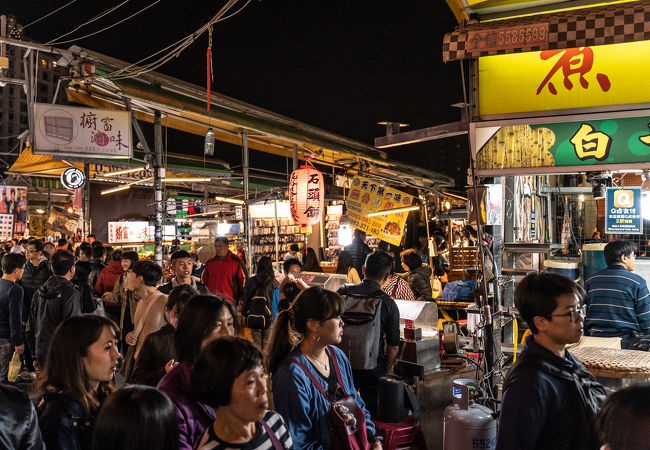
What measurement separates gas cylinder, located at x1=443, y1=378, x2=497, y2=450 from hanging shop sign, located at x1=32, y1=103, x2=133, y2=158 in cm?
801

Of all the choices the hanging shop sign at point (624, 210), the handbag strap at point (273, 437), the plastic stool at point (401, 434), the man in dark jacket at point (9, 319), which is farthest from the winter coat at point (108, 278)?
the hanging shop sign at point (624, 210)

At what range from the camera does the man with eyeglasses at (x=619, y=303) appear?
574 cm

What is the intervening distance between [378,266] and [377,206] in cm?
764

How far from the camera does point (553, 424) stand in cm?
241

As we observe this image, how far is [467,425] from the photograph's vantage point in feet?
13.8

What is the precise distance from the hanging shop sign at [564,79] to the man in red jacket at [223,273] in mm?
5803

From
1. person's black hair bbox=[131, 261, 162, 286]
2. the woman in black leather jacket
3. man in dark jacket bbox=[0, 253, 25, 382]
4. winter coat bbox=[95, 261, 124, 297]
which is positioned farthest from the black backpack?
the woman in black leather jacket

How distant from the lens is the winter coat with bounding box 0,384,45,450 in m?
2.12

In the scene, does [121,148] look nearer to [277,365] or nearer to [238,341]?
[277,365]

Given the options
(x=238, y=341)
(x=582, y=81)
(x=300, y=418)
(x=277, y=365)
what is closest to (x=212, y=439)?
(x=238, y=341)

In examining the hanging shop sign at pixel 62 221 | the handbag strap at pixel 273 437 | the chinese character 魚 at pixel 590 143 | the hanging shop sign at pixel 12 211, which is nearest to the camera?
the handbag strap at pixel 273 437

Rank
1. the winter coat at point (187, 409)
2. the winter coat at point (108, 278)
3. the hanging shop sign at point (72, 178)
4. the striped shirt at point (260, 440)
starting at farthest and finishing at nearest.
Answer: the hanging shop sign at point (72, 178)
the winter coat at point (108, 278)
the winter coat at point (187, 409)
the striped shirt at point (260, 440)

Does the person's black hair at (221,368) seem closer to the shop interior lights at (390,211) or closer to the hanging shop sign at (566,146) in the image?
the hanging shop sign at (566,146)

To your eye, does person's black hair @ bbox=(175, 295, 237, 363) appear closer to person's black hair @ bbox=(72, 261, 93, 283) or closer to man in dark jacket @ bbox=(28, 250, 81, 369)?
man in dark jacket @ bbox=(28, 250, 81, 369)
